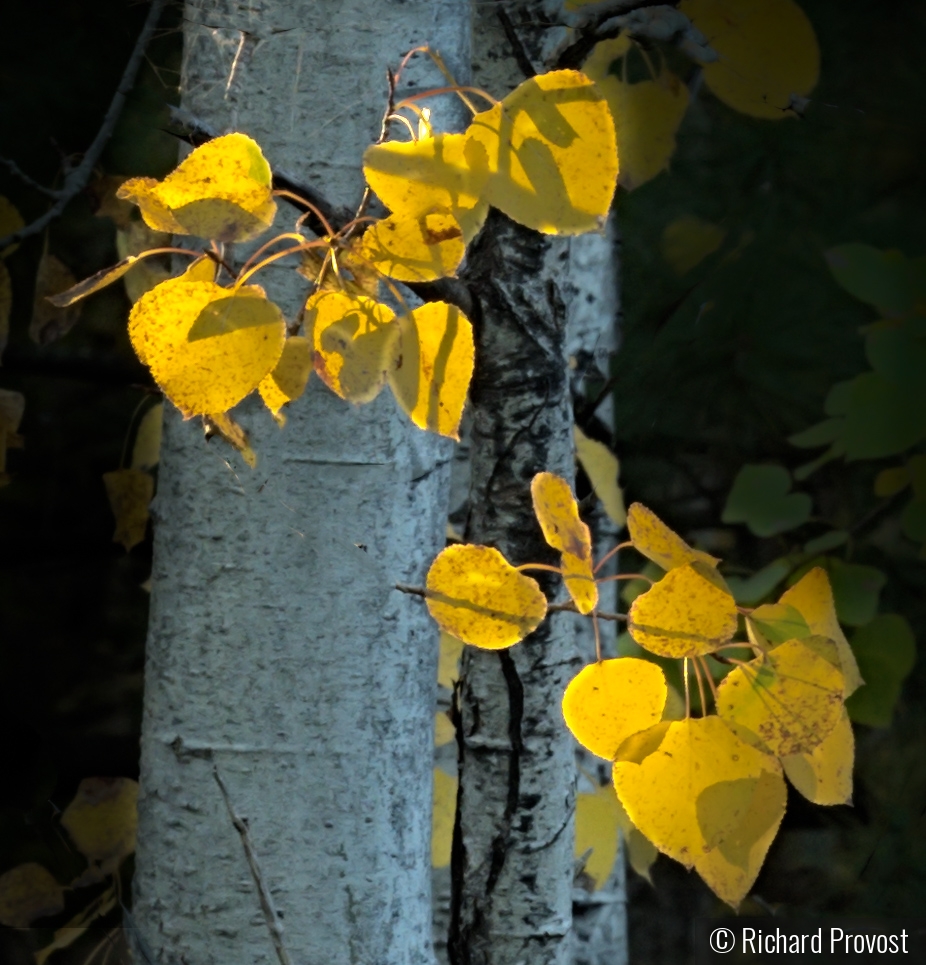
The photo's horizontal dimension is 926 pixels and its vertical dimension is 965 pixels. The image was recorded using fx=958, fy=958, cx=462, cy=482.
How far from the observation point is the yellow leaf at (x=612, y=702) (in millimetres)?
228

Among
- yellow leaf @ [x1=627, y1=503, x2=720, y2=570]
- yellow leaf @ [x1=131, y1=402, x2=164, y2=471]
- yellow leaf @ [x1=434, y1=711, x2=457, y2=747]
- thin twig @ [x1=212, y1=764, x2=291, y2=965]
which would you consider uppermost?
yellow leaf @ [x1=131, y1=402, x2=164, y2=471]

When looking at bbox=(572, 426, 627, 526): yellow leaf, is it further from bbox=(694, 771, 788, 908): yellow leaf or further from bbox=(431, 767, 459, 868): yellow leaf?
bbox=(694, 771, 788, 908): yellow leaf

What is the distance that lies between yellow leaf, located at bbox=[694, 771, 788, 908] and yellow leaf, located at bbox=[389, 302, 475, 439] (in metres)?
0.11

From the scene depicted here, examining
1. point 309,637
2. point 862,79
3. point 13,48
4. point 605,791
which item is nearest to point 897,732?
point 605,791

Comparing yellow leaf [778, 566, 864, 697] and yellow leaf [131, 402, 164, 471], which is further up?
yellow leaf [131, 402, 164, 471]

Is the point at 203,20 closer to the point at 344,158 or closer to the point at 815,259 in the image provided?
the point at 344,158

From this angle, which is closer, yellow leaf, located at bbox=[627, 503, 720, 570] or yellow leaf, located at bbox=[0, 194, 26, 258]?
yellow leaf, located at bbox=[627, 503, 720, 570]

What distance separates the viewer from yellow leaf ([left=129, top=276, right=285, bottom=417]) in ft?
0.61

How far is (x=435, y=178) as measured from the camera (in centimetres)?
19

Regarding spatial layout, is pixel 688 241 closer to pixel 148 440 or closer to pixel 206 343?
pixel 148 440

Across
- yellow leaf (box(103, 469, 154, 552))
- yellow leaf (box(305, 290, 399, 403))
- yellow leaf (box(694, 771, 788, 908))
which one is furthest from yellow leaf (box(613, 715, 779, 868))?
yellow leaf (box(103, 469, 154, 552))

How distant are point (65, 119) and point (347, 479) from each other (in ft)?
1.25

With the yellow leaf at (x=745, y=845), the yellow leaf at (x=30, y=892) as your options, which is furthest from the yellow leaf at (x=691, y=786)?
the yellow leaf at (x=30, y=892)

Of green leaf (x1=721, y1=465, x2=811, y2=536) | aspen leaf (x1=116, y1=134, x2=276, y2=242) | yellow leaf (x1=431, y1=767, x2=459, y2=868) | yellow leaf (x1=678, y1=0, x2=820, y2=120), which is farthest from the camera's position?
green leaf (x1=721, y1=465, x2=811, y2=536)
